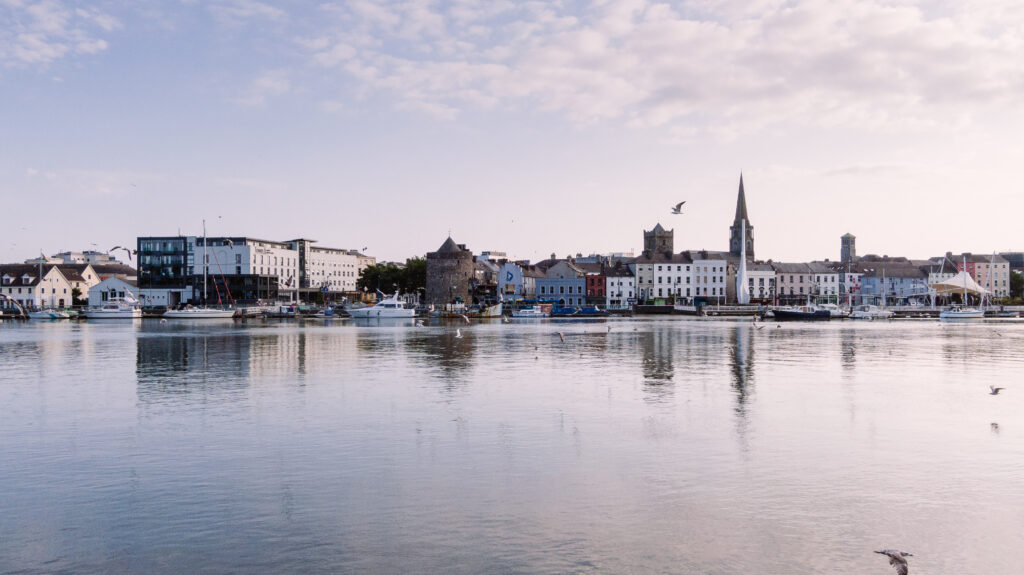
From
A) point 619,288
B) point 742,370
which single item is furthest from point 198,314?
Answer: point 742,370

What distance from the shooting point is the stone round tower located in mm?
139125

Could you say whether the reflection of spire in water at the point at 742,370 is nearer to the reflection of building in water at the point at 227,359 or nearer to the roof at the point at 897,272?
the reflection of building in water at the point at 227,359

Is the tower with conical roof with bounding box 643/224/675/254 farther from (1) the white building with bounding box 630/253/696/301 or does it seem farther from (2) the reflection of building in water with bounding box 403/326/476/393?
(2) the reflection of building in water with bounding box 403/326/476/393

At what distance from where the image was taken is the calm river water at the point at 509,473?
1090 cm

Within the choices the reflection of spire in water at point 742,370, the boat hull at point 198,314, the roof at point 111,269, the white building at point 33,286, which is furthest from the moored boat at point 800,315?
the roof at point 111,269

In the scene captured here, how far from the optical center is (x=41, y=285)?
5221 inches

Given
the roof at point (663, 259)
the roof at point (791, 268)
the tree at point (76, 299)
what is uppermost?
the roof at point (663, 259)

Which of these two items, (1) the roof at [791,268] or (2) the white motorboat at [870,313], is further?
(1) the roof at [791,268]

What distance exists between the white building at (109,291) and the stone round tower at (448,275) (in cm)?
5019

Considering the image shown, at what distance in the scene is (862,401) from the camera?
25219 mm

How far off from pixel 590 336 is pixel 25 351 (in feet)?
130

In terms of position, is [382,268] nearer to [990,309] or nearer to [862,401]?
[990,309]

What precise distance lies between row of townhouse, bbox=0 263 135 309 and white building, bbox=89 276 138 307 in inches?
49.1

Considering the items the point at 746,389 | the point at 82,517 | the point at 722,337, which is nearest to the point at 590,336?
the point at 722,337
